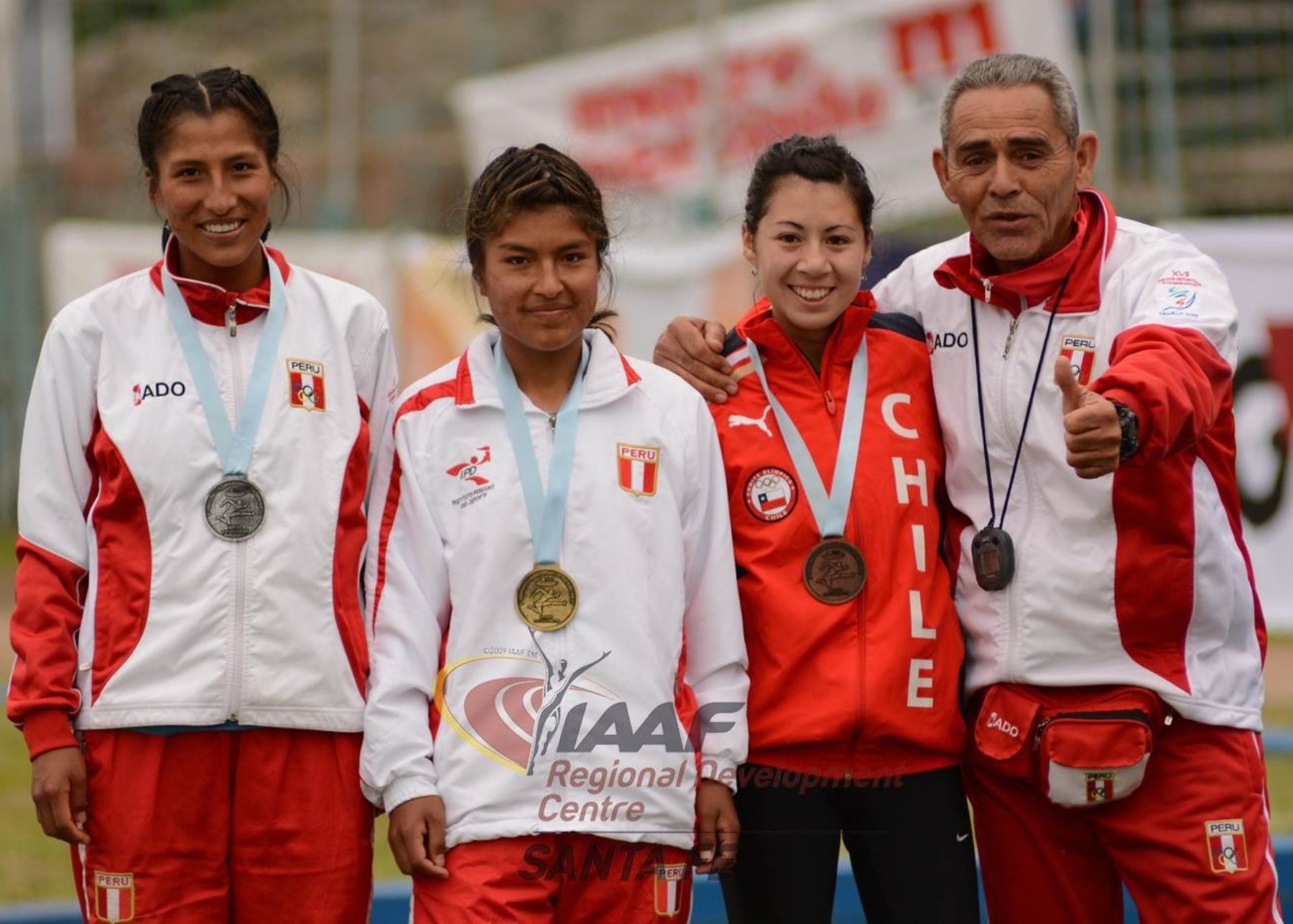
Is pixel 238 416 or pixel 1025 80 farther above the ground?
pixel 1025 80

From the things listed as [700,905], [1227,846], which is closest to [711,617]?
[1227,846]

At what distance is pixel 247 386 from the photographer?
3.47 m

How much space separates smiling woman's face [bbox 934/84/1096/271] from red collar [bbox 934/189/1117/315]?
0.04 m

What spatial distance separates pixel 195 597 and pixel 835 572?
1.17 metres

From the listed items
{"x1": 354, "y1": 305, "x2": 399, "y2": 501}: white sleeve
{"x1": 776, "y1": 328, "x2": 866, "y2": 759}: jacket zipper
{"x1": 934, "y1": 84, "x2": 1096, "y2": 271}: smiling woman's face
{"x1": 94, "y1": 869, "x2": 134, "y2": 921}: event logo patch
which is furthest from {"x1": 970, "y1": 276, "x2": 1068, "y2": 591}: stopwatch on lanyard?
{"x1": 94, "y1": 869, "x2": 134, "y2": 921}: event logo patch

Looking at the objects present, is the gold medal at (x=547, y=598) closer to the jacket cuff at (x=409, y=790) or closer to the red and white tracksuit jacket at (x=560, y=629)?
the red and white tracksuit jacket at (x=560, y=629)

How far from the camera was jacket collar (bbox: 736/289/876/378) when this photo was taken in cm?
365

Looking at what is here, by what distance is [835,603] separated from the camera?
3490 millimetres

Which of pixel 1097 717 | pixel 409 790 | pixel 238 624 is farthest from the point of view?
pixel 1097 717

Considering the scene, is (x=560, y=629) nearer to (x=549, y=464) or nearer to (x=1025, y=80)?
(x=549, y=464)

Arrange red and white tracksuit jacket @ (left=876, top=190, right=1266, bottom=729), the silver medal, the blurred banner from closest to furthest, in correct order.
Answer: the silver medal < red and white tracksuit jacket @ (left=876, top=190, right=1266, bottom=729) < the blurred banner

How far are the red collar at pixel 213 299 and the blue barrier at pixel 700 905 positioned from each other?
176 cm

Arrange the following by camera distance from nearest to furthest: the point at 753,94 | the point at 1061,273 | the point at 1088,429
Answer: the point at 1088,429 < the point at 1061,273 < the point at 753,94

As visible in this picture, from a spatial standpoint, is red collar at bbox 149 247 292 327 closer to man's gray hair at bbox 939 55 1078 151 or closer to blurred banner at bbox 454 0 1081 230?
man's gray hair at bbox 939 55 1078 151
